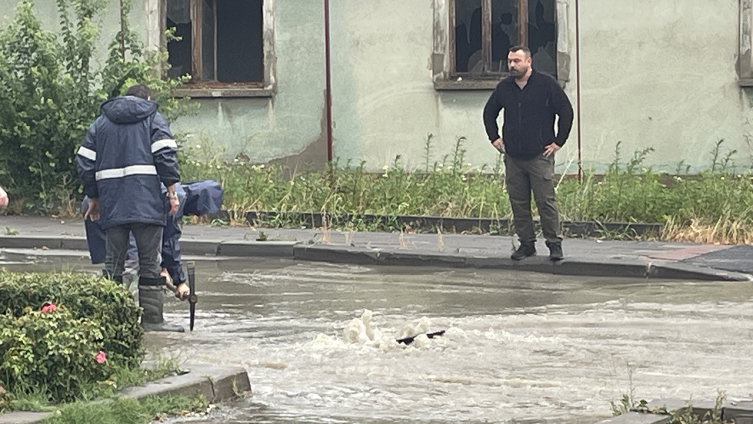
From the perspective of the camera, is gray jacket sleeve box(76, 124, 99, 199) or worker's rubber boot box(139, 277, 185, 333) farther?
worker's rubber boot box(139, 277, 185, 333)

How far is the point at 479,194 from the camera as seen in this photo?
58.0 feet

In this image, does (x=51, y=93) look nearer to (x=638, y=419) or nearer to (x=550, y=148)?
(x=550, y=148)

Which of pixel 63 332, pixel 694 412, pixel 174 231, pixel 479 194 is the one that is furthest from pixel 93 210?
pixel 479 194

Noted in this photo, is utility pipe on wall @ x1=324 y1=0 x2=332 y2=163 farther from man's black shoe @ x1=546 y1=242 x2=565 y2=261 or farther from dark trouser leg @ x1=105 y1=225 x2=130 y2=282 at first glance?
dark trouser leg @ x1=105 y1=225 x2=130 y2=282

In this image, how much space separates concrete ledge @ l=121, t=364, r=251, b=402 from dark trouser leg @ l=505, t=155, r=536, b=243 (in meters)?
6.63

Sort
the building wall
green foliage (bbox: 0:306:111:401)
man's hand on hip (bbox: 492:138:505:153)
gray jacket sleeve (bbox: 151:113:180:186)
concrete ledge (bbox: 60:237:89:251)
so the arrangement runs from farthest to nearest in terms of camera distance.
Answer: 1. the building wall
2. concrete ledge (bbox: 60:237:89:251)
3. man's hand on hip (bbox: 492:138:505:153)
4. gray jacket sleeve (bbox: 151:113:180:186)
5. green foliage (bbox: 0:306:111:401)

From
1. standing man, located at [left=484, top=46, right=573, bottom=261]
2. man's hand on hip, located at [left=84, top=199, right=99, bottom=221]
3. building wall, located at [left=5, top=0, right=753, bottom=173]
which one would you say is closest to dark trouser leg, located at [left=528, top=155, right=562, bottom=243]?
standing man, located at [left=484, top=46, right=573, bottom=261]

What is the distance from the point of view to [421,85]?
69.1 ft

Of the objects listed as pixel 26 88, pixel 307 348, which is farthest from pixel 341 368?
pixel 26 88

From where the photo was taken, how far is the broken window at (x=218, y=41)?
2233 cm

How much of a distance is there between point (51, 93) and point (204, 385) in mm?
11752

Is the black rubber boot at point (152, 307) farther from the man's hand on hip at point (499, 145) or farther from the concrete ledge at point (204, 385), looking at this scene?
the man's hand on hip at point (499, 145)

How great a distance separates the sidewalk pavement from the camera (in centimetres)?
1359

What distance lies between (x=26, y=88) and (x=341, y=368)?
11.2 m
